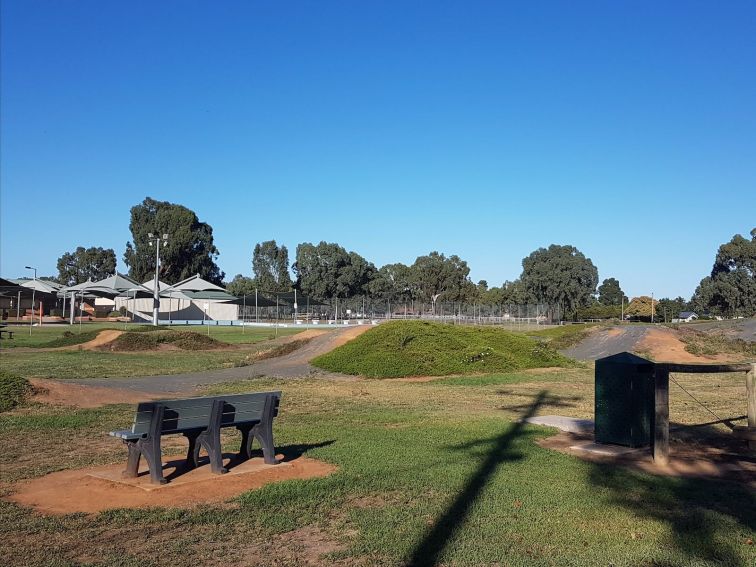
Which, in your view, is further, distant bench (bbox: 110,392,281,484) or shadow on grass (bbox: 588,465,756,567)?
distant bench (bbox: 110,392,281,484)

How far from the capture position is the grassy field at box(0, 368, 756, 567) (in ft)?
16.2

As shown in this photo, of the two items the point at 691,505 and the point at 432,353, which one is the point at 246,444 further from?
the point at 432,353

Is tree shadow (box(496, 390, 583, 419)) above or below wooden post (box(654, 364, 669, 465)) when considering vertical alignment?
below

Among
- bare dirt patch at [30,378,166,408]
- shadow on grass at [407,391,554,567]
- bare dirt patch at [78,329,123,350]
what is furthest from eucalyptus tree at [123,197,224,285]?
shadow on grass at [407,391,554,567]

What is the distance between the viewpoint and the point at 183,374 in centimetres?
2141

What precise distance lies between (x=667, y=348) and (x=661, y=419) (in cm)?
2722

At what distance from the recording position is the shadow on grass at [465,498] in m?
4.95

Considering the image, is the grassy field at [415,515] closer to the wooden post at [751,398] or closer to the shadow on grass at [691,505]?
the shadow on grass at [691,505]

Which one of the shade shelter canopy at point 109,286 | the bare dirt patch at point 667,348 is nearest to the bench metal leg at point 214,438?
the bare dirt patch at point 667,348

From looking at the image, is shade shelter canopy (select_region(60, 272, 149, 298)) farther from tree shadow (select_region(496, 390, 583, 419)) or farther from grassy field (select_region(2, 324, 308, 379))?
tree shadow (select_region(496, 390, 583, 419))

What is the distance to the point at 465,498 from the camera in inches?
253

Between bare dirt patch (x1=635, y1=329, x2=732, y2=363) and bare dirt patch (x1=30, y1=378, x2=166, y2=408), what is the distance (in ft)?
75.6

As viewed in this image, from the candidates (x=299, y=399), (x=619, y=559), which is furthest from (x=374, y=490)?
(x=299, y=399)

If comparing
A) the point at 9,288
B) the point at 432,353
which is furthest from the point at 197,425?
the point at 9,288
